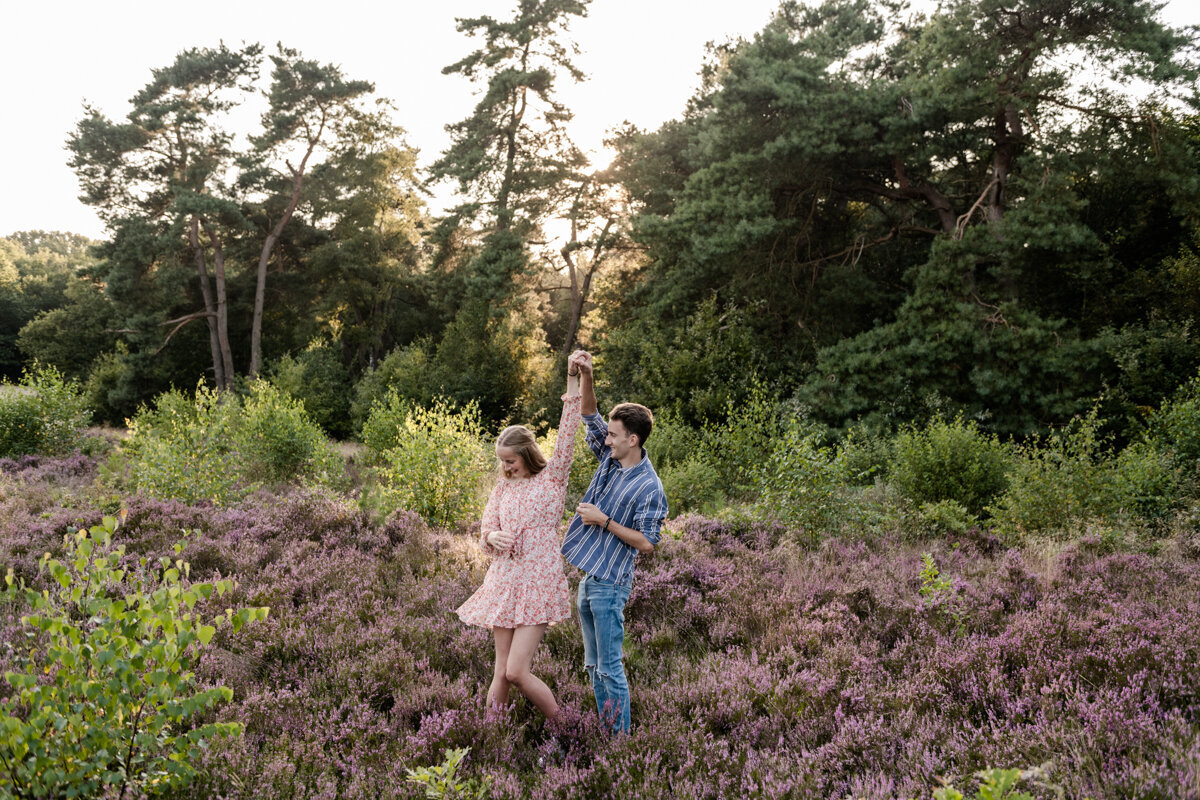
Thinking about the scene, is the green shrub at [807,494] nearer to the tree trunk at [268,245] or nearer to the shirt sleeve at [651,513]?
the shirt sleeve at [651,513]

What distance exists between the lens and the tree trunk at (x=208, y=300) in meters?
29.0

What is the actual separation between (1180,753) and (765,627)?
262 cm

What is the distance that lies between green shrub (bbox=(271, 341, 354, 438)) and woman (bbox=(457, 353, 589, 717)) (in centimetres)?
2374

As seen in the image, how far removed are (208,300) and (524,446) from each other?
1263 inches

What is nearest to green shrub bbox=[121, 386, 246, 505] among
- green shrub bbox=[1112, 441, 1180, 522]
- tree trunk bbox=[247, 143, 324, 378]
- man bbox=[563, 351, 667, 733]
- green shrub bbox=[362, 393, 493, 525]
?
green shrub bbox=[362, 393, 493, 525]

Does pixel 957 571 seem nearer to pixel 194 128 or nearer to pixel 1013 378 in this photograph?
pixel 1013 378

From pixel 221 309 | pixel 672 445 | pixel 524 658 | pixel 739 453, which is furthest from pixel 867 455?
pixel 221 309

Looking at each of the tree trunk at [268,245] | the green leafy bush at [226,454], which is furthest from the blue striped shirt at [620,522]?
the tree trunk at [268,245]

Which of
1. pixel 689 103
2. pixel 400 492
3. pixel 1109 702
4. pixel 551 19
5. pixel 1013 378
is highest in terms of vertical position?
pixel 551 19

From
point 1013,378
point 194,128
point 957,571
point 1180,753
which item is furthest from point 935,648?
point 194,128

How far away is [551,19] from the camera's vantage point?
25.4 metres

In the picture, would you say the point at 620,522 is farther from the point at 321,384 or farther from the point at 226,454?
the point at 321,384

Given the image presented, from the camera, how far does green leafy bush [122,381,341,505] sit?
8797mm

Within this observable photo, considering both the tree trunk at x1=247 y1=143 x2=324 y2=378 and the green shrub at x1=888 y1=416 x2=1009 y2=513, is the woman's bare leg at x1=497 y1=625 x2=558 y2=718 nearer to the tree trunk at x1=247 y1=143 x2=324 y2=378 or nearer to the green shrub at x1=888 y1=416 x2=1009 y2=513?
the green shrub at x1=888 y1=416 x2=1009 y2=513
